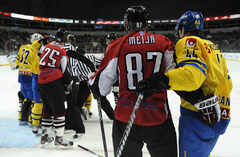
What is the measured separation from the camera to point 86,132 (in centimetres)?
308

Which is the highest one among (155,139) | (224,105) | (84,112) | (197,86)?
Result: (197,86)

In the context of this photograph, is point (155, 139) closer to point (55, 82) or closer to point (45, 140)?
point (55, 82)

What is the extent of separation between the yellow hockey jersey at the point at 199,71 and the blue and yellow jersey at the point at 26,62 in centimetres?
270

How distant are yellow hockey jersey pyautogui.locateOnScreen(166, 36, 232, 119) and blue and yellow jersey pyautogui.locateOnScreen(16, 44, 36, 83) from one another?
2.70 metres

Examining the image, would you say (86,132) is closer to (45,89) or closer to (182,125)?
(45,89)

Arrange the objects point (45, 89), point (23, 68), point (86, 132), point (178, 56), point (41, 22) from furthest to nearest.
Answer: point (41, 22)
point (23, 68)
point (86, 132)
point (45, 89)
point (178, 56)

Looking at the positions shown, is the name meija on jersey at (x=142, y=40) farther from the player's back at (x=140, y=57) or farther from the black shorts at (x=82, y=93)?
the black shorts at (x=82, y=93)

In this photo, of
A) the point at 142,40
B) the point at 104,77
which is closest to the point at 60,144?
the point at 104,77

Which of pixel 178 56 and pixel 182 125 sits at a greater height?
pixel 178 56

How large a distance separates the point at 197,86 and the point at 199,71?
0.08 meters

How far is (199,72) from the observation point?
3.37ft

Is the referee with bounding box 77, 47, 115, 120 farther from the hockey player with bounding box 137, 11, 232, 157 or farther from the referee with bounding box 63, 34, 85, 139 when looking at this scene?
the hockey player with bounding box 137, 11, 232, 157

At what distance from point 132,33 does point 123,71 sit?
0.80ft

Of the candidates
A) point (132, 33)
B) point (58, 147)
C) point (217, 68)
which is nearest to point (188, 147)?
point (217, 68)
